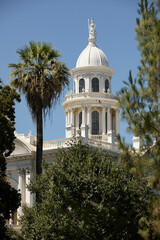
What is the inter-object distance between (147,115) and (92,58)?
4558cm

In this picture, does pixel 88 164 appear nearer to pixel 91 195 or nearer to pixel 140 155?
pixel 91 195

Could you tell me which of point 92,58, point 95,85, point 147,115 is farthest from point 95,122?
point 147,115

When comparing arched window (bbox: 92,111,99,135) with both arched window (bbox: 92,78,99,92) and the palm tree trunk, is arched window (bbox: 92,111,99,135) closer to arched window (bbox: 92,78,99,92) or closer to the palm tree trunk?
arched window (bbox: 92,78,99,92)

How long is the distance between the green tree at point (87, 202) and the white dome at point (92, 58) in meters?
36.0

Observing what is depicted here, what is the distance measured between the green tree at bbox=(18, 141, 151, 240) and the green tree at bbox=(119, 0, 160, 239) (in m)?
5.05

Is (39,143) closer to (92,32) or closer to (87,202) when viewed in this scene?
(87,202)

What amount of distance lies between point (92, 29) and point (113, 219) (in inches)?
1856

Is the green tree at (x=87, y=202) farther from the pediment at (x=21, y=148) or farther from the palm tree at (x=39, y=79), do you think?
the pediment at (x=21, y=148)

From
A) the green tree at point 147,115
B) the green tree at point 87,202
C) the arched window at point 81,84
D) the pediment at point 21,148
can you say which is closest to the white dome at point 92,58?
the arched window at point 81,84

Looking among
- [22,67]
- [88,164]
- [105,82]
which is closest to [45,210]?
[88,164]

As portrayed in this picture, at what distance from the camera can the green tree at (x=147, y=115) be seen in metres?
23.4

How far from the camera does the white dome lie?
6812 centimetres

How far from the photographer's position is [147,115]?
2358 cm

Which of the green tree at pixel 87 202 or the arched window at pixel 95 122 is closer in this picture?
the green tree at pixel 87 202
